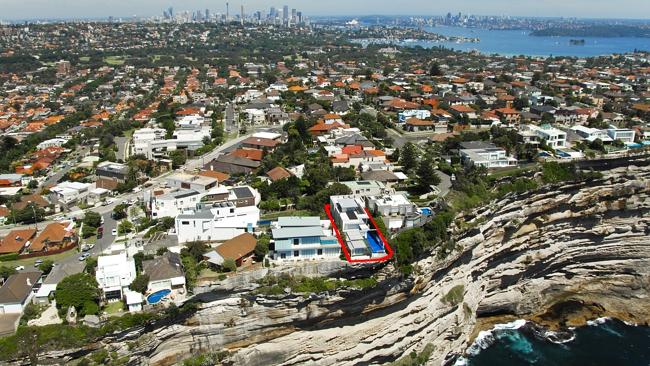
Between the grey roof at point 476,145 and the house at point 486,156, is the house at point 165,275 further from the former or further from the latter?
the grey roof at point 476,145

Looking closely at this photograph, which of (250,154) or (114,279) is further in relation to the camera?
(250,154)

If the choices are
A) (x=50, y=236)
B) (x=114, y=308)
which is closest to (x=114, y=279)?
(x=114, y=308)

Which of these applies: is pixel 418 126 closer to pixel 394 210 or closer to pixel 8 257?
pixel 394 210

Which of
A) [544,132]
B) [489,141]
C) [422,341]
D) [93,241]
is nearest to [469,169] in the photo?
[489,141]

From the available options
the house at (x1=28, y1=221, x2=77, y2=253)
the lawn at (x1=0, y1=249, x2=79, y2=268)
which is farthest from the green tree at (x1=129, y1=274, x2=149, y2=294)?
the house at (x1=28, y1=221, x2=77, y2=253)

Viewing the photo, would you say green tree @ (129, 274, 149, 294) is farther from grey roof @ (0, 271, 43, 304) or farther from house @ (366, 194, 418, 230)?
house @ (366, 194, 418, 230)
